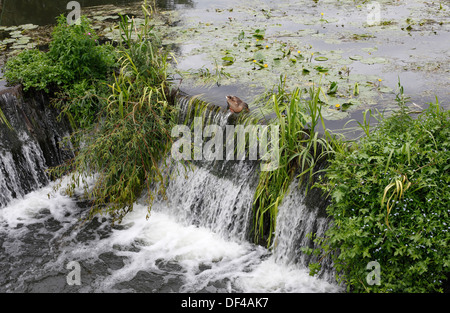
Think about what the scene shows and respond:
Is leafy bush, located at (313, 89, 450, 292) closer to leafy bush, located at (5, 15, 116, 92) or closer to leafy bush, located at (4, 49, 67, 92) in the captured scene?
leafy bush, located at (5, 15, 116, 92)

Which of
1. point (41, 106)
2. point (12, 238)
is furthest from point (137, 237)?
point (41, 106)

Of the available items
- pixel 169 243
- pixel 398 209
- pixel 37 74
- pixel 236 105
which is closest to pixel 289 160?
pixel 236 105

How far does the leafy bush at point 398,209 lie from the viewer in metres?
3.19

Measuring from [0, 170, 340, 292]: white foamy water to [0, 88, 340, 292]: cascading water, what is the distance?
0.03 ft

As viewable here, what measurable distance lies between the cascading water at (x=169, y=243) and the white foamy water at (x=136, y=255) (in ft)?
0.03

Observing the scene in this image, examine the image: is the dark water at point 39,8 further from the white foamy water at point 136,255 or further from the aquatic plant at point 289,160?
the aquatic plant at point 289,160

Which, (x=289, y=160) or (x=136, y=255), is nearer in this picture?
(x=289, y=160)

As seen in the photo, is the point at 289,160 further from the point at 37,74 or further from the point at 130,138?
the point at 37,74

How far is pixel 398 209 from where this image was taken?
3.33 metres

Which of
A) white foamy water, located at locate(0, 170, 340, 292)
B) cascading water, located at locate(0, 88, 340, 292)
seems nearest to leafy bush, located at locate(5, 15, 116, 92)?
cascading water, located at locate(0, 88, 340, 292)

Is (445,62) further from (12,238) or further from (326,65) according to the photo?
(12,238)

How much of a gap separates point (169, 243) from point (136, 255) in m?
0.39

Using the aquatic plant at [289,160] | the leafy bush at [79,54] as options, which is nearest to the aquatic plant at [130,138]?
the leafy bush at [79,54]

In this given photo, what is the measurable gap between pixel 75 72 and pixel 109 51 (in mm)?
543
